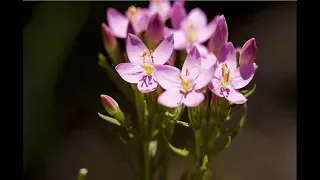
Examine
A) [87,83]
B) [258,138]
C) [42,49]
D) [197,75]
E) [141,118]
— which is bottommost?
[258,138]

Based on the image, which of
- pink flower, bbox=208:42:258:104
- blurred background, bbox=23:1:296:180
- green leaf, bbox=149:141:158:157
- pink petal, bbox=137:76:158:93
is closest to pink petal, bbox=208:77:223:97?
pink flower, bbox=208:42:258:104

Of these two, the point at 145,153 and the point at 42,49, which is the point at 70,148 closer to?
the point at 42,49

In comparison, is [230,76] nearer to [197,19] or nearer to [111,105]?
[111,105]

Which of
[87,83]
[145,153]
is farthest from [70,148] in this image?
[145,153]

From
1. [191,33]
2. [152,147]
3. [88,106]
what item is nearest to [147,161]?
[152,147]

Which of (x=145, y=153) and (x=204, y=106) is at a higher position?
(x=204, y=106)

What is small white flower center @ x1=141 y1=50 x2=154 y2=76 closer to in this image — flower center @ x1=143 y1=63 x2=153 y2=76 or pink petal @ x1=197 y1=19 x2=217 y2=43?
flower center @ x1=143 y1=63 x2=153 y2=76
